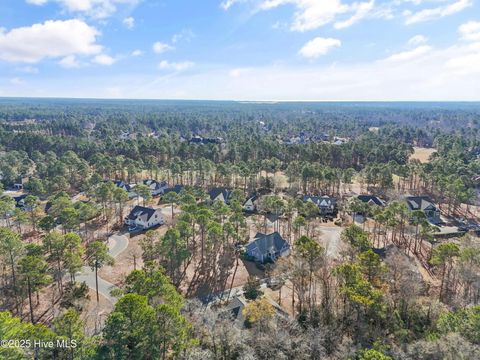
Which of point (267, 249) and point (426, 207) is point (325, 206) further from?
point (267, 249)

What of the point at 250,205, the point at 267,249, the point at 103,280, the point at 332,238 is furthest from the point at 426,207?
the point at 103,280

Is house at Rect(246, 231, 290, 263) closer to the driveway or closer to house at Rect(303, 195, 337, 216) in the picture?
the driveway

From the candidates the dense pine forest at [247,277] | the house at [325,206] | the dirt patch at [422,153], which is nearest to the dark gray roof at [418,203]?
the dense pine forest at [247,277]

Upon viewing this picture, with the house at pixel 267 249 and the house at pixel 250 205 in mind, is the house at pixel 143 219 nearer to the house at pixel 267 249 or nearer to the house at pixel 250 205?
the house at pixel 250 205

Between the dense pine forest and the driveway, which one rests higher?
the dense pine forest

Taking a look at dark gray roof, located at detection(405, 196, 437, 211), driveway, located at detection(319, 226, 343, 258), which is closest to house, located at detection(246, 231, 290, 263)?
driveway, located at detection(319, 226, 343, 258)

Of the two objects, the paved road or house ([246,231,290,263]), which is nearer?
the paved road

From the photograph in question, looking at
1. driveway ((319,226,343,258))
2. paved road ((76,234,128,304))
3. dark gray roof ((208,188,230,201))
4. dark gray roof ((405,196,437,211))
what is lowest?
driveway ((319,226,343,258))
